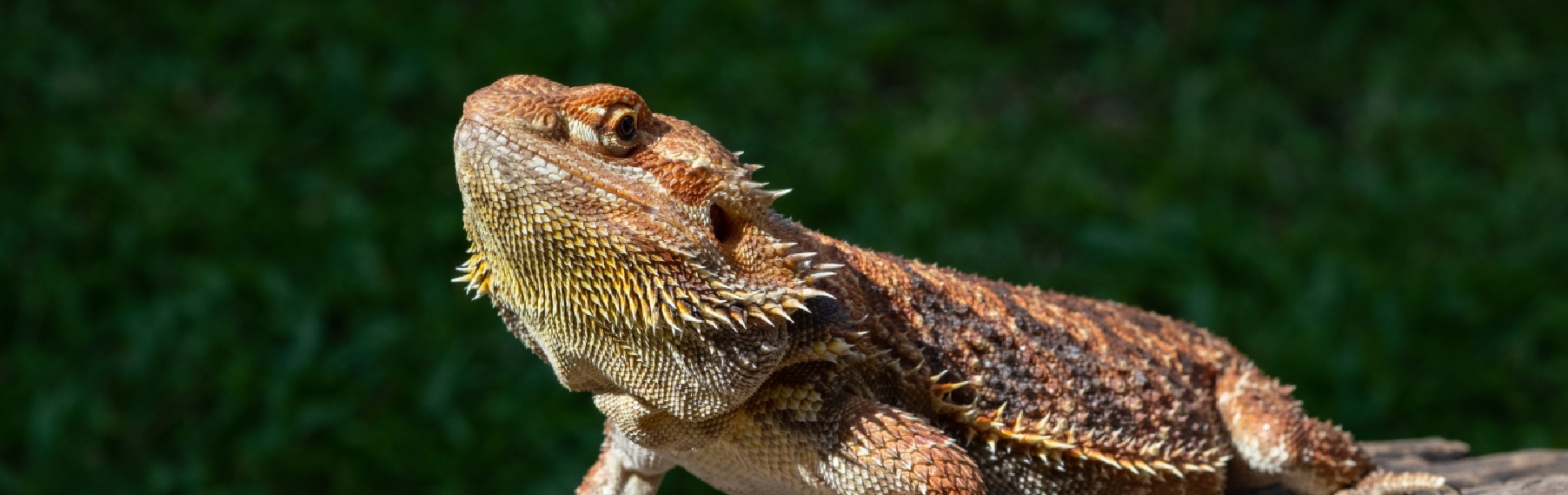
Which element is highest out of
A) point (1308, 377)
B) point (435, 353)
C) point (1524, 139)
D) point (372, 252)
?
point (1524, 139)

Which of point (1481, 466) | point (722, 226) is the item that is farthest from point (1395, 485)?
point (722, 226)

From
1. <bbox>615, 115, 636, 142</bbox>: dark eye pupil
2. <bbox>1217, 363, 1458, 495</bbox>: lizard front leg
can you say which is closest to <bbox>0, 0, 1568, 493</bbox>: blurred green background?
<bbox>1217, 363, 1458, 495</bbox>: lizard front leg

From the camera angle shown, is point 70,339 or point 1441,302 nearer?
point 70,339

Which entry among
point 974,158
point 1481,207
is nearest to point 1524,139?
point 1481,207

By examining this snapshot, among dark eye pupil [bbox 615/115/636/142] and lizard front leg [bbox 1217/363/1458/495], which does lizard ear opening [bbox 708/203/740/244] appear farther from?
lizard front leg [bbox 1217/363/1458/495]

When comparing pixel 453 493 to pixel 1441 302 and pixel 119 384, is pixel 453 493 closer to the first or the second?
pixel 119 384

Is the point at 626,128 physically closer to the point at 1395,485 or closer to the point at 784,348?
the point at 784,348
